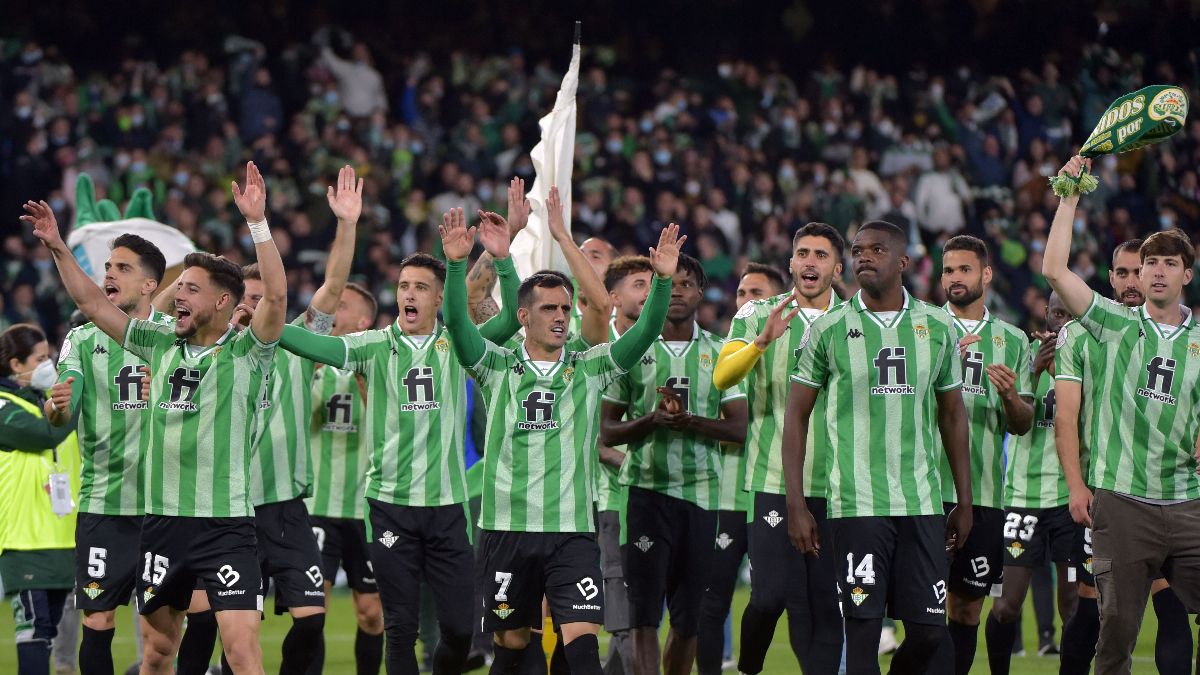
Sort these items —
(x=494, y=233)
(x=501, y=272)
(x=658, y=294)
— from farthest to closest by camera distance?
(x=501, y=272) < (x=494, y=233) < (x=658, y=294)

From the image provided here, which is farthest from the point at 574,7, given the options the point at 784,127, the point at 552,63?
the point at 784,127

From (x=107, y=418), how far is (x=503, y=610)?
2158 millimetres

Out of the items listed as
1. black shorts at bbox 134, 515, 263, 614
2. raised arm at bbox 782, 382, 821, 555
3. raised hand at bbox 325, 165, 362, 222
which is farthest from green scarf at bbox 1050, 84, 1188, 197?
black shorts at bbox 134, 515, 263, 614

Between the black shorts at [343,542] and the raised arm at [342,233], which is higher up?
the raised arm at [342,233]

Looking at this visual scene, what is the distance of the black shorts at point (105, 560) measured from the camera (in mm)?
7562

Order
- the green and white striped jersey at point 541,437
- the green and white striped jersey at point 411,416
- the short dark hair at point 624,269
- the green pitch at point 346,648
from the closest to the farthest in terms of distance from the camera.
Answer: the green and white striped jersey at point 541,437
the green and white striped jersey at point 411,416
the short dark hair at point 624,269
the green pitch at point 346,648

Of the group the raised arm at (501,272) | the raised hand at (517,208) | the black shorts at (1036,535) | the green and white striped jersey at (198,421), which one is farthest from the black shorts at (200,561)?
the black shorts at (1036,535)

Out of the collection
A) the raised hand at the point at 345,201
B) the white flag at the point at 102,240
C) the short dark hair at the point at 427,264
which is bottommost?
the short dark hair at the point at 427,264

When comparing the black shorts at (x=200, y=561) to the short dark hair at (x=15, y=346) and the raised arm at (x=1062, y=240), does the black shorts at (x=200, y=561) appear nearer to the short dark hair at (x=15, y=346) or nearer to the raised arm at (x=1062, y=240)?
the short dark hair at (x=15, y=346)

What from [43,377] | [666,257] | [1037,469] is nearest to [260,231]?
[666,257]

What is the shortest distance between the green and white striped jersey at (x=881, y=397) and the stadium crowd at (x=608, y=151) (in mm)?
10524

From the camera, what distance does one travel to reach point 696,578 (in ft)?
27.1

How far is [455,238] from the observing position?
726 centimetres

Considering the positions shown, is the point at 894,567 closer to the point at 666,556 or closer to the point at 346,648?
the point at 666,556
